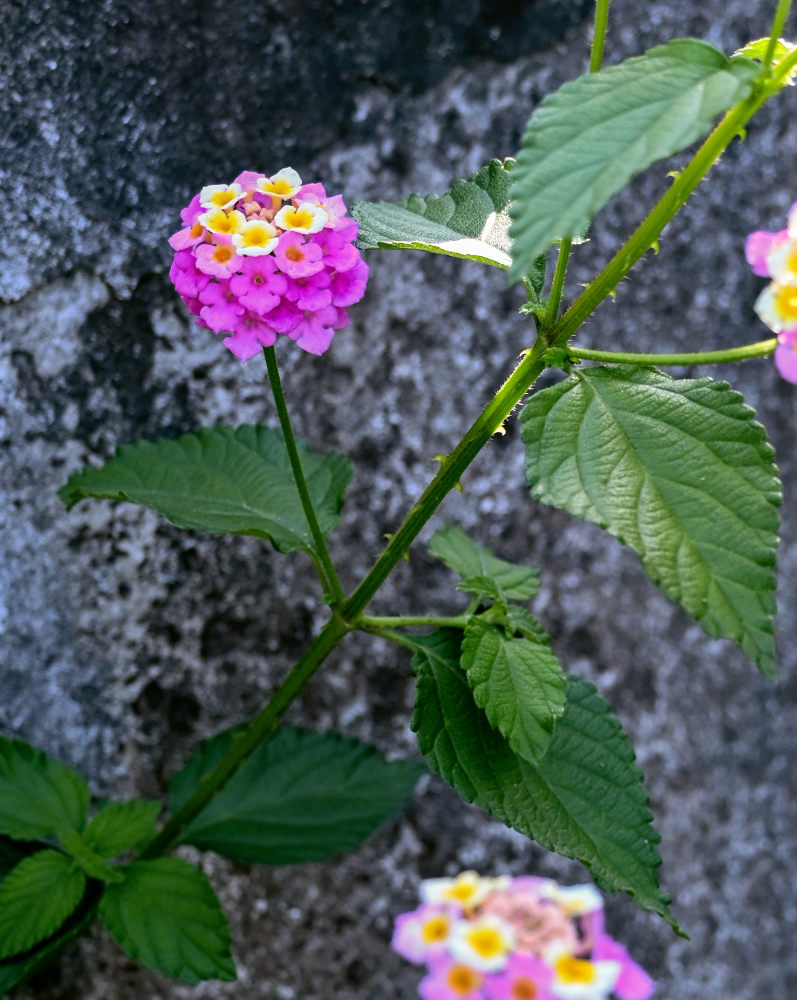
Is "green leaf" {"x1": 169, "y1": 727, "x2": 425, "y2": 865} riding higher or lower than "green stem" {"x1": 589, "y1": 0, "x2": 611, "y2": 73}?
lower

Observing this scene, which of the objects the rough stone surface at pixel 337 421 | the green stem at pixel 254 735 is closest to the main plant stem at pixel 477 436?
the green stem at pixel 254 735

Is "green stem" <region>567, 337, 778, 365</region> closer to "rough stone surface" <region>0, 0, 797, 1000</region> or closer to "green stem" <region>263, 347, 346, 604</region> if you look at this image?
"green stem" <region>263, 347, 346, 604</region>

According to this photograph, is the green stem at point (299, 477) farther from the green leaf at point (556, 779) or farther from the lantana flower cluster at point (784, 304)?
the lantana flower cluster at point (784, 304)

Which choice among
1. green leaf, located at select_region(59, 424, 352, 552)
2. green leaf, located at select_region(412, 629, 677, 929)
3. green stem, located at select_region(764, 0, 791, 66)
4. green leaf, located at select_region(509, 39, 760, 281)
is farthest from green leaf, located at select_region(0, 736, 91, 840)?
green stem, located at select_region(764, 0, 791, 66)

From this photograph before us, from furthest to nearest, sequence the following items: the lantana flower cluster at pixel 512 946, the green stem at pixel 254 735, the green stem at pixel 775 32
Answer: the green stem at pixel 254 735 < the green stem at pixel 775 32 < the lantana flower cluster at pixel 512 946

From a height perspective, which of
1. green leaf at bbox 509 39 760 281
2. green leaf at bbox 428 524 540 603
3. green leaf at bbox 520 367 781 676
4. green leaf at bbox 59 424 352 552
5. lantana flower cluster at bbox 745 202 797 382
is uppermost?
green leaf at bbox 509 39 760 281

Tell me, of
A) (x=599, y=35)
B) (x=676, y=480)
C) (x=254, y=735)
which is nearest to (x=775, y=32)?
(x=599, y=35)

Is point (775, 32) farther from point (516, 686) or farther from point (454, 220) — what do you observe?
point (516, 686)
